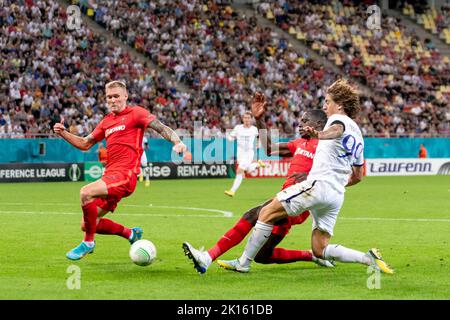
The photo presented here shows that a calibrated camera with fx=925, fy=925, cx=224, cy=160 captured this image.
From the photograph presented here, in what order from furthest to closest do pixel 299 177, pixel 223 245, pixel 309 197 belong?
pixel 299 177, pixel 223 245, pixel 309 197

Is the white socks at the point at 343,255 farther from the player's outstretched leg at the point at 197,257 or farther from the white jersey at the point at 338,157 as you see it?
the player's outstretched leg at the point at 197,257

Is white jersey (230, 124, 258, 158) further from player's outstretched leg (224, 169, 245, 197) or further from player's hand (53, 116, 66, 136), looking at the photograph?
player's hand (53, 116, 66, 136)

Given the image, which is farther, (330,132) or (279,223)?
(279,223)

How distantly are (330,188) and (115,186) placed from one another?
304cm

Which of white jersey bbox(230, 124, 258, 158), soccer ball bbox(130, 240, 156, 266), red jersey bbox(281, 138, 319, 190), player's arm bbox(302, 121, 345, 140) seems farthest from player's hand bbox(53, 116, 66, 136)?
white jersey bbox(230, 124, 258, 158)

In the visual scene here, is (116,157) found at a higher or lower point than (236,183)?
higher

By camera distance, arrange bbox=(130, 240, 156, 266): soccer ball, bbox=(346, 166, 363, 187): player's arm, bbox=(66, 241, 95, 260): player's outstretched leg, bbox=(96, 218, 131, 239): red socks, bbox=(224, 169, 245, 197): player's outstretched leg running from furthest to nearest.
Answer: bbox=(224, 169, 245, 197): player's outstretched leg < bbox=(96, 218, 131, 239): red socks < bbox=(66, 241, 95, 260): player's outstretched leg < bbox=(130, 240, 156, 266): soccer ball < bbox=(346, 166, 363, 187): player's arm

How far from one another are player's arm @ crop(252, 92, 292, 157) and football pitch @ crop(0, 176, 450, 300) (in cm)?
143

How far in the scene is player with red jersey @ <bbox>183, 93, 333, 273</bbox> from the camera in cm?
1030

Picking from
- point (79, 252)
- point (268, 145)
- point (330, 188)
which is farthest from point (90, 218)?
point (330, 188)

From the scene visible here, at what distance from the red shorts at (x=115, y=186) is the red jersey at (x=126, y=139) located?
10 cm

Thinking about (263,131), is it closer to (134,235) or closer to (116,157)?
(116,157)

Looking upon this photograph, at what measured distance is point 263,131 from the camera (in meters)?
10.7

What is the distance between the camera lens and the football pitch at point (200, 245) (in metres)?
9.27
